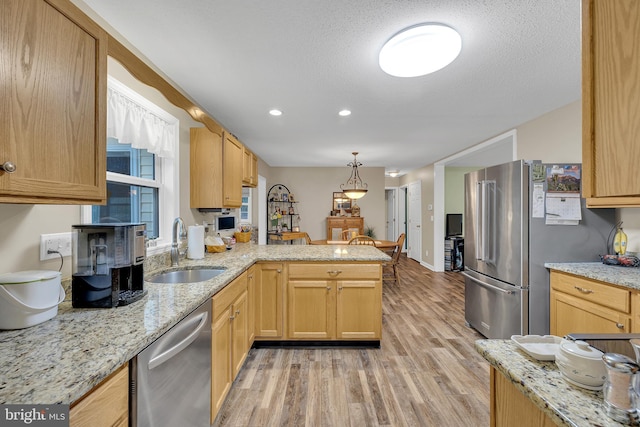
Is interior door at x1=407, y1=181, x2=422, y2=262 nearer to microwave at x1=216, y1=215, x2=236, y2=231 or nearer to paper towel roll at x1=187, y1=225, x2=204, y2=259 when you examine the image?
microwave at x1=216, y1=215, x2=236, y2=231

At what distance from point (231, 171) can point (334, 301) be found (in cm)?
168

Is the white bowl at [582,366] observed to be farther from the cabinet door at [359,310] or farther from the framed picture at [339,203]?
the framed picture at [339,203]

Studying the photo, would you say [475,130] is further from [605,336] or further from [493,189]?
[605,336]

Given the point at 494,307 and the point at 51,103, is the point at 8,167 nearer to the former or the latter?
the point at 51,103

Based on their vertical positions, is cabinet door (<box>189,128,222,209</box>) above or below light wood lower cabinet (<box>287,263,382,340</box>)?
above

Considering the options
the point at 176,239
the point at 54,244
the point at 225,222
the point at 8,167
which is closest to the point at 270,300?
the point at 176,239

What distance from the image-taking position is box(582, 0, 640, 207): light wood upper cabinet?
25.5 inches

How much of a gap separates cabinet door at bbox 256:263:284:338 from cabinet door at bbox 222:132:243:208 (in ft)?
2.61

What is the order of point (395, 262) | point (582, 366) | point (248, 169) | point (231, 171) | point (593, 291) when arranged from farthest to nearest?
point (395, 262), point (248, 169), point (231, 171), point (593, 291), point (582, 366)

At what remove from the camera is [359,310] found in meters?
2.56

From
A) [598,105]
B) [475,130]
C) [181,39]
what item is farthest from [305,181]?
[598,105]

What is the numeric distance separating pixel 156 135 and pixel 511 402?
2530mm

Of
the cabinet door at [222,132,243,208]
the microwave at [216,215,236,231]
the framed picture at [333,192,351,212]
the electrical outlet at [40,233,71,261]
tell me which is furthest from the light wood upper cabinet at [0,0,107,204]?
the framed picture at [333,192,351,212]

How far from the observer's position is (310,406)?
6.02 ft
